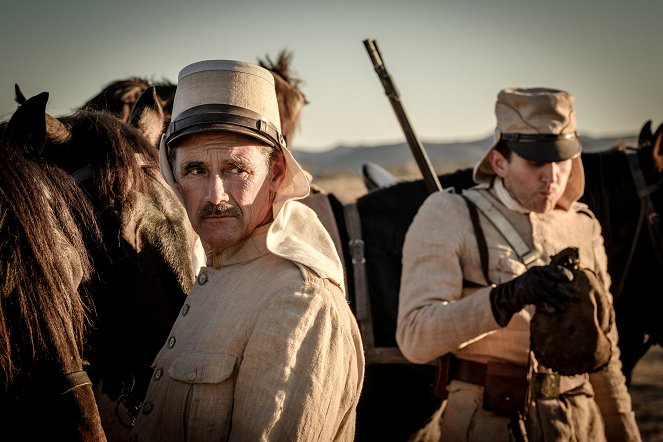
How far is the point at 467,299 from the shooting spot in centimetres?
266

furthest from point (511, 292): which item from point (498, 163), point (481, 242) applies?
point (498, 163)

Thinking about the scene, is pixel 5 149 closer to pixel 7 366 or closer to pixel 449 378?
pixel 7 366

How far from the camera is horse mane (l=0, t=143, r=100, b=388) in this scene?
1.72 m

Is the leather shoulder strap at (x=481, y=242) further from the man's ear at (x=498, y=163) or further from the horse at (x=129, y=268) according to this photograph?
the horse at (x=129, y=268)

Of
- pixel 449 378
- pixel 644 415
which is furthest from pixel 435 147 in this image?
pixel 449 378

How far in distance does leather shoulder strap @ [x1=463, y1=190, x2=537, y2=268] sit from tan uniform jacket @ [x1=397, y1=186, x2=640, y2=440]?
26mm

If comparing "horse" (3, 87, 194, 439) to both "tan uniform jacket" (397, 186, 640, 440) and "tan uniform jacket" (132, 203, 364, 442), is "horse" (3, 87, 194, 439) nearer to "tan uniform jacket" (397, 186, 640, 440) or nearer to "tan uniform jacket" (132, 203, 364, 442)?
"tan uniform jacket" (132, 203, 364, 442)

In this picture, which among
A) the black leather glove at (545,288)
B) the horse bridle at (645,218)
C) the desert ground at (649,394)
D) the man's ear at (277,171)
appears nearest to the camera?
the man's ear at (277,171)

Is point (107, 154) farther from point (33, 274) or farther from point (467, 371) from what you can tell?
point (467, 371)

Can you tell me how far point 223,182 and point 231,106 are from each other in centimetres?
22

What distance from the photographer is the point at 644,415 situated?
750cm

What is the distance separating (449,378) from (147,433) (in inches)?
62.8

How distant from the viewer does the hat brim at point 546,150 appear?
2836 mm

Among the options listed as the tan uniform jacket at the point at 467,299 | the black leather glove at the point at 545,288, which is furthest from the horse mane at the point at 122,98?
the black leather glove at the point at 545,288
